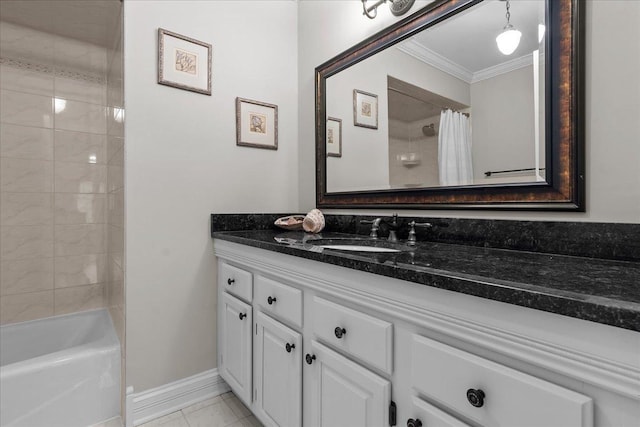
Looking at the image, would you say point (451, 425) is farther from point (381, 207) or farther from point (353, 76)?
point (353, 76)

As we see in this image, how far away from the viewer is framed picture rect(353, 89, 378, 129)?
168 cm

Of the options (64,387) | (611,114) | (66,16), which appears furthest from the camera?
(66,16)

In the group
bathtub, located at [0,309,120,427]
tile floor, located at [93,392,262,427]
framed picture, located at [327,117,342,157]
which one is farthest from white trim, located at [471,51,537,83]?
bathtub, located at [0,309,120,427]

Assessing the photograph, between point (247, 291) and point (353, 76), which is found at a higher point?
point (353, 76)

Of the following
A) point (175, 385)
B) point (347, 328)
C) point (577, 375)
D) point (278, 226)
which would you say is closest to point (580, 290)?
point (577, 375)

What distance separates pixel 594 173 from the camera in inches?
37.2

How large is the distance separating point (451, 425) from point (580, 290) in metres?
0.39

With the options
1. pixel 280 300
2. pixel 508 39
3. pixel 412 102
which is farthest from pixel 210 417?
pixel 508 39

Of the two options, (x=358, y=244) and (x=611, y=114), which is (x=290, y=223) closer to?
(x=358, y=244)

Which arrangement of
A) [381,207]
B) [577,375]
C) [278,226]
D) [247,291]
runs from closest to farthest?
[577,375], [247,291], [381,207], [278,226]

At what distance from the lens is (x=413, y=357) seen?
2.50 feet

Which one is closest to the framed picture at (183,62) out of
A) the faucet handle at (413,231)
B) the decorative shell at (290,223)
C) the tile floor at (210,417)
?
the decorative shell at (290,223)

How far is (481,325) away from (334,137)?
57.7 inches

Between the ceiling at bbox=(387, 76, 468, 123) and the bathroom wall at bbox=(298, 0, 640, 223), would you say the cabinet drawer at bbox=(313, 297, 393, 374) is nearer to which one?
the bathroom wall at bbox=(298, 0, 640, 223)
